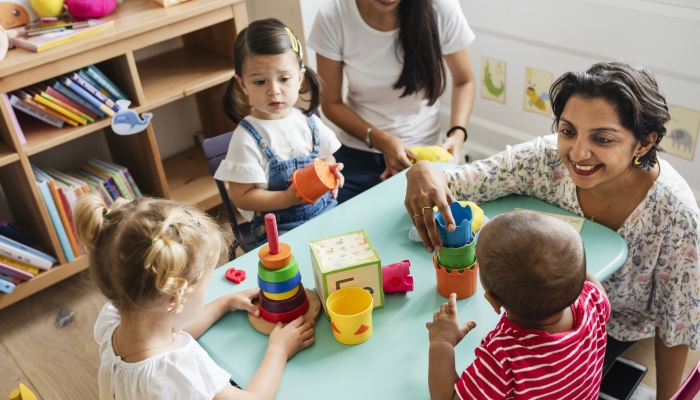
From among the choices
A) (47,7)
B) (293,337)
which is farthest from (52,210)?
(293,337)

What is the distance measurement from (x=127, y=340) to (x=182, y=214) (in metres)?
0.25

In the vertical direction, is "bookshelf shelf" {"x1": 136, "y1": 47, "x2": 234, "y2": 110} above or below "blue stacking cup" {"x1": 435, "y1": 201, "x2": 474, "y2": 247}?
below

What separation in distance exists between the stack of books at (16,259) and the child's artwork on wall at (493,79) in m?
2.01

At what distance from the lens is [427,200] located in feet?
4.74

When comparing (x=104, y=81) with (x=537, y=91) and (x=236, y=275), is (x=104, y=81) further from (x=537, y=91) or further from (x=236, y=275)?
(x=537, y=91)

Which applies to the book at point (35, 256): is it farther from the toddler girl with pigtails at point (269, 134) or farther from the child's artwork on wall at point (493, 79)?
the child's artwork on wall at point (493, 79)

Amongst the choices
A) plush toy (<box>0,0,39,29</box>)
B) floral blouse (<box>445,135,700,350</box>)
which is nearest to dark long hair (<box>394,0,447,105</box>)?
floral blouse (<box>445,135,700,350</box>)

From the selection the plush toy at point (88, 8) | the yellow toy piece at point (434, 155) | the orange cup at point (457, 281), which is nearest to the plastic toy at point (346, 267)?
the orange cup at point (457, 281)

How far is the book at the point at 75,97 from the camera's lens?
2271 millimetres

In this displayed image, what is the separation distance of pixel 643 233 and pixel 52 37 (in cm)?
196

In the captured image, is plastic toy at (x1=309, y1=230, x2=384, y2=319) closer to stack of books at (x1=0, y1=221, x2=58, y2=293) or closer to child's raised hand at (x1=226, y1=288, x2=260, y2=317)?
child's raised hand at (x1=226, y1=288, x2=260, y2=317)

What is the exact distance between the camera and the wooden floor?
212 cm

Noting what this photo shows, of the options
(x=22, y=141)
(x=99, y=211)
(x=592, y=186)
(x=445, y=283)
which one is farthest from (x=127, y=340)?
(x=22, y=141)

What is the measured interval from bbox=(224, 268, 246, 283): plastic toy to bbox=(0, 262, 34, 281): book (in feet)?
4.31
